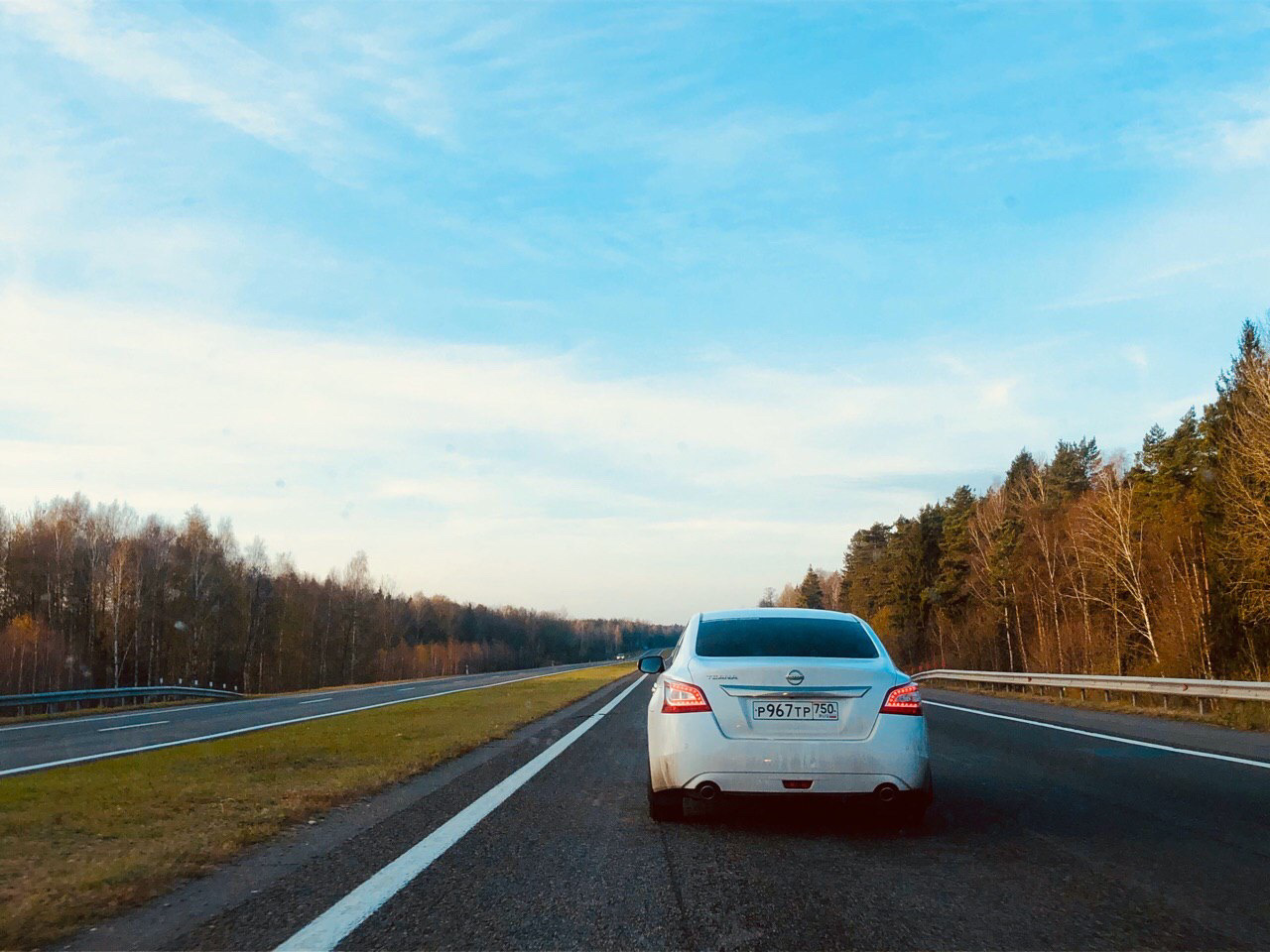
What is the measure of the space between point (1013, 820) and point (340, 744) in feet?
31.2

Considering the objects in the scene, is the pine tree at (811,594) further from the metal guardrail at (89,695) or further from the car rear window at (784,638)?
the car rear window at (784,638)

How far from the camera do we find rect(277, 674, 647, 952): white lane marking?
3.91 meters

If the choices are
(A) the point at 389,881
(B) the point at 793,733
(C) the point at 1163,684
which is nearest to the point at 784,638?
(B) the point at 793,733

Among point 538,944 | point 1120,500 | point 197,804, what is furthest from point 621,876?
point 1120,500

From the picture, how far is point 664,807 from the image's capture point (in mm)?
6691

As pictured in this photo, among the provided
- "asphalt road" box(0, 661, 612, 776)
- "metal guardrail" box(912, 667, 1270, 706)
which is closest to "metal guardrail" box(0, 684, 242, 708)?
"asphalt road" box(0, 661, 612, 776)

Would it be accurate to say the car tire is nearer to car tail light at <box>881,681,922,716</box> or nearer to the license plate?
the license plate

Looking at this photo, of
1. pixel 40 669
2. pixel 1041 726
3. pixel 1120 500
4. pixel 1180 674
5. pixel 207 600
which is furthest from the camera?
pixel 207 600

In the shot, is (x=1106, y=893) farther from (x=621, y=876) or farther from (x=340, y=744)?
(x=340, y=744)

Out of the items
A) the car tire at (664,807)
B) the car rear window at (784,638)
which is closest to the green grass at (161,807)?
the car tire at (664,807)

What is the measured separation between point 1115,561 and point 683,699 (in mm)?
41446

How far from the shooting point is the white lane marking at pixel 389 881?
154 inches

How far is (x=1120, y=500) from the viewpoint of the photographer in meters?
42.8

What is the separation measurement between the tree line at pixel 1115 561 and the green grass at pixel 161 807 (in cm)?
2631
